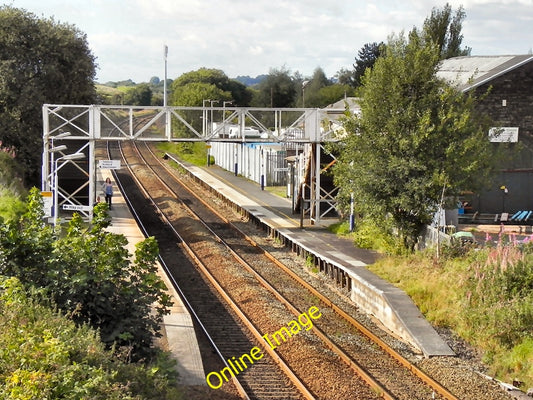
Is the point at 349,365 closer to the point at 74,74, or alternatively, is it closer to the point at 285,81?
the point at 74,74

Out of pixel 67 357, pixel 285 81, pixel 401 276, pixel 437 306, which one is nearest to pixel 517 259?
pixel 437 306

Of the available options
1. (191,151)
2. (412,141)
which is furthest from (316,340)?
(191,151)

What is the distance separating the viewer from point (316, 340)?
14195 millimetres

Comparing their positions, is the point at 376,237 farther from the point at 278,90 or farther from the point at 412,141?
the point at 278,90

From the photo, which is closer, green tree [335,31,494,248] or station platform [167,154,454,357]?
station platform [167,154,454,357]

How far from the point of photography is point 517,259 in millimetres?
15102

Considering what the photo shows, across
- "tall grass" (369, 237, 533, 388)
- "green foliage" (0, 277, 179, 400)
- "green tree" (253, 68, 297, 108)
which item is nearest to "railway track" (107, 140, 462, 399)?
"tall grass" (369, 237, 533, 388)

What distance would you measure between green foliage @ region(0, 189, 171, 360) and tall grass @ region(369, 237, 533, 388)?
6.86 m

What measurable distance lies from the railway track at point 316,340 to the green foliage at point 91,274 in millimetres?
3470

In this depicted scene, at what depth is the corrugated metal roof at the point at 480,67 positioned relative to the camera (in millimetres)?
27650

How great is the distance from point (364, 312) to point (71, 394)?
11.3 meters

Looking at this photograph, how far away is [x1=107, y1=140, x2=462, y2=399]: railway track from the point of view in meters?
11.7

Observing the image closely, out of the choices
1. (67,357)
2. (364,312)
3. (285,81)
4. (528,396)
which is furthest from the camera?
(285,81)

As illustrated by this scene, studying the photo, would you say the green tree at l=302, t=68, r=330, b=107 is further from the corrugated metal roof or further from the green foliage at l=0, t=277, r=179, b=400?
the green foliage at l=0, t=277, r=179, b=400
